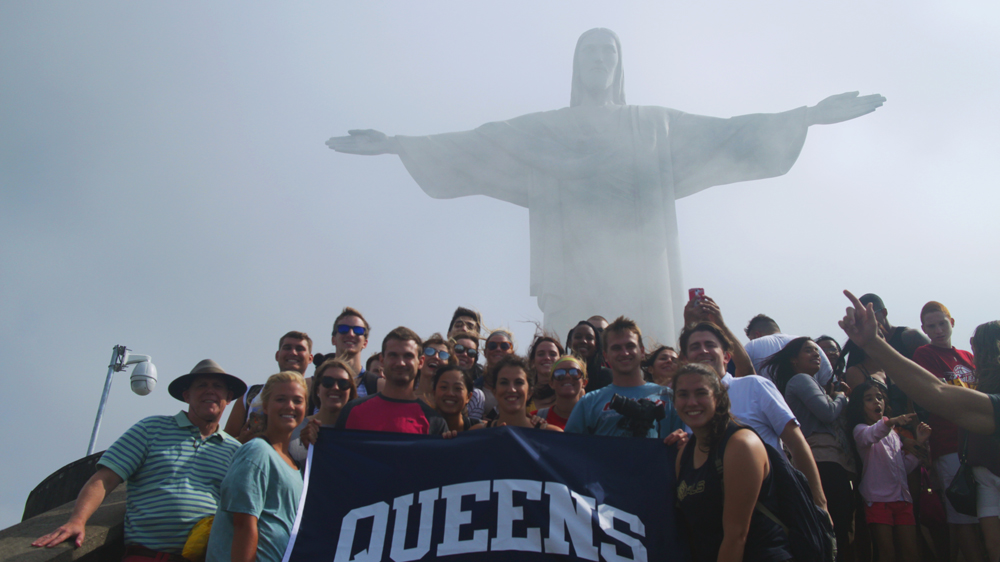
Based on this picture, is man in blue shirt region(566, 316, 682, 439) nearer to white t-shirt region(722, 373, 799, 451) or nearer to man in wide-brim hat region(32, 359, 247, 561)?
white t-shirt region(722, 373, 799, 451)

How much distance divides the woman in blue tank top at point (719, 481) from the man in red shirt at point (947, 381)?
7.94ft

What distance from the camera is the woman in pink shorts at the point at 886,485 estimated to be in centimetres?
459

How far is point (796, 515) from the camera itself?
285cm

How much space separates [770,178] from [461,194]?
187 inches

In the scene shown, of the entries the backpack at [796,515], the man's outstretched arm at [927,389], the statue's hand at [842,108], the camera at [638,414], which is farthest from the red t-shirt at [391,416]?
the statue's hand at [842,108]

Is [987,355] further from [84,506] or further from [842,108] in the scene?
[842,108]

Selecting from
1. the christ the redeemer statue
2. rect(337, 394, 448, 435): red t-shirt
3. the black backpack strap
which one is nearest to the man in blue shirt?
the black backpack strap

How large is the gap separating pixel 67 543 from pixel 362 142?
26.0 feet

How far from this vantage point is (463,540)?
3.27 meters

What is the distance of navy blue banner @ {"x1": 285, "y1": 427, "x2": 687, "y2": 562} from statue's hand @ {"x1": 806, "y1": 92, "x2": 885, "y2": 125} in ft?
26.4

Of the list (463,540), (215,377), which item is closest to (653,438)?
(463,540)

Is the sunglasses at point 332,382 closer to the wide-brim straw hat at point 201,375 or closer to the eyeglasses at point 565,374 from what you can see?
the wide-brim straw hat at point 201,375

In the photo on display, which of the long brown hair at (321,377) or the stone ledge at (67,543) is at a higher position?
the long brown hair at (321,377)

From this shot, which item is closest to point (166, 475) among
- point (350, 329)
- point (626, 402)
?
point (350, 329)
